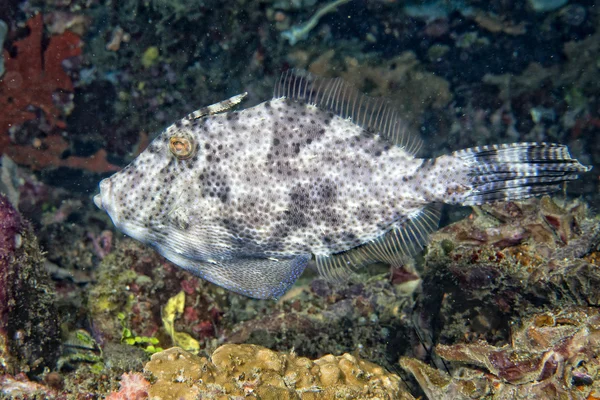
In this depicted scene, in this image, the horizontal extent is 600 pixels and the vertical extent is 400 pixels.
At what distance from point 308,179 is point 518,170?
1414 mm

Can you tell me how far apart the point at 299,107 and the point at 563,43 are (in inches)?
208

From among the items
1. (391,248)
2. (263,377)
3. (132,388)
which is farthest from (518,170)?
(132,388)

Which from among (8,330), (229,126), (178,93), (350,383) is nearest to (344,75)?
(178,93)

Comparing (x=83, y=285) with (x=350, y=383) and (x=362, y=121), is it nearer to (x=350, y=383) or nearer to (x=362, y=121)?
(x=350, y=383)

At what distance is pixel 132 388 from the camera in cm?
256

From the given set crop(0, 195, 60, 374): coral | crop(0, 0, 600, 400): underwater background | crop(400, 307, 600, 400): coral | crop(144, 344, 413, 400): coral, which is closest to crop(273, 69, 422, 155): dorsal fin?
crop(0, 0, 600, 400): underwater background

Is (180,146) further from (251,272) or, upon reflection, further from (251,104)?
(251,104)

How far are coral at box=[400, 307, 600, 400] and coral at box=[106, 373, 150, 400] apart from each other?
2.02 metres

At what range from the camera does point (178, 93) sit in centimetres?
609

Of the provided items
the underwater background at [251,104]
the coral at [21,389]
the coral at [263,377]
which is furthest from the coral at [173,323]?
the coral at [263,377]

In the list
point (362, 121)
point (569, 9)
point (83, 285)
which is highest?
point (569, 9)

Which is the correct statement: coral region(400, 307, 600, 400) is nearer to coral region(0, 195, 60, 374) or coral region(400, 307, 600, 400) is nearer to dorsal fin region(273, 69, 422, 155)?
dorsal fin region(273, 69, 422, 155)

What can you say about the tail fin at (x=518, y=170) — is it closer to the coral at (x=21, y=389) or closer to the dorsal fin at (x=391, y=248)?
the dorsal fin at (x=391, y=248)

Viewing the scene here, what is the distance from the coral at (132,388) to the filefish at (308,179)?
960mm
